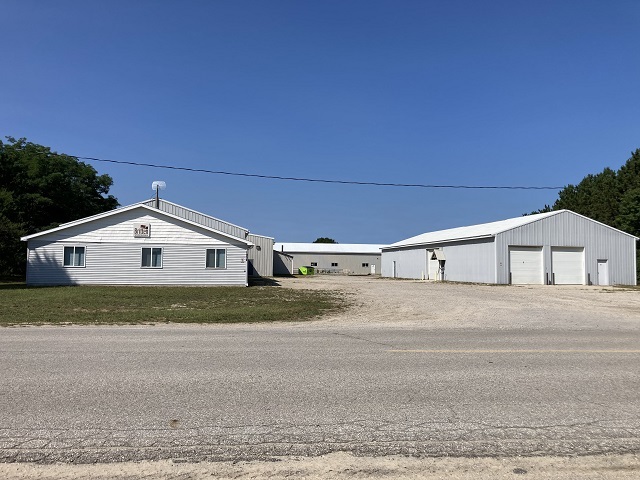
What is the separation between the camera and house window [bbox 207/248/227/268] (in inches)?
1168

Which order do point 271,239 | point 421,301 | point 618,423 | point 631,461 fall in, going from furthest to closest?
point 271,239
point 421,301
point 618,423
point 631,461

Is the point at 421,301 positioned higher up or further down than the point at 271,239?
further down

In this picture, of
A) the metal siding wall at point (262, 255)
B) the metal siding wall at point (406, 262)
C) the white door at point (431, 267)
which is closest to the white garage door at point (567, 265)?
the white door at point (431, 267)

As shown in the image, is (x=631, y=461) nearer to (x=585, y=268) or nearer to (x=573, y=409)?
(x=573, y=409)

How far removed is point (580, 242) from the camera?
35.1 meters

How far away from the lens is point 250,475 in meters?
3.52

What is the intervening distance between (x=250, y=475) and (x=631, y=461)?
2.95 m

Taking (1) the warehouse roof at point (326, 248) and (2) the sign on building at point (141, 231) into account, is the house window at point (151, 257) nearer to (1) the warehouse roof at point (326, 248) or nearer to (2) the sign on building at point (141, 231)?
(2) the sign on building at point (141, 231)

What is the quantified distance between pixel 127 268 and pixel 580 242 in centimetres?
3118

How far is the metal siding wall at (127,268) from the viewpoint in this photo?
27859 mm

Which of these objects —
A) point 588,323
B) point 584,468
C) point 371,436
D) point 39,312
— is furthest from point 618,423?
point 39,312

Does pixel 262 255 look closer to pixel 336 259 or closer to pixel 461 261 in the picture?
pixel 461 261

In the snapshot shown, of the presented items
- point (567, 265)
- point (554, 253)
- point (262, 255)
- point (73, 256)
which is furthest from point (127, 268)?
point (567, 265)

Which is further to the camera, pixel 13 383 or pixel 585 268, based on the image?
pixel 585 268
